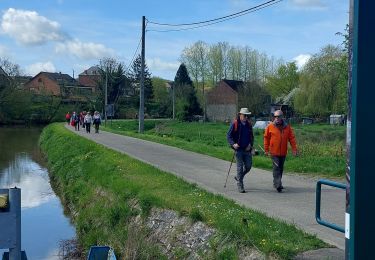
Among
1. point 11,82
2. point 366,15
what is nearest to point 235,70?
point 11,82

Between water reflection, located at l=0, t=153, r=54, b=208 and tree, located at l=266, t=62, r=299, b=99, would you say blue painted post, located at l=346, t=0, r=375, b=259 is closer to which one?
water reflection, located at l=0, t=153, r=54, b=208

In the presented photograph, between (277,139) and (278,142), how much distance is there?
7 cm

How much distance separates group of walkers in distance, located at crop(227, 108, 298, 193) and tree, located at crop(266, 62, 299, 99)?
3124 inches

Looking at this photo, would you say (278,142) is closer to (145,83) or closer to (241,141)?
(241,141)

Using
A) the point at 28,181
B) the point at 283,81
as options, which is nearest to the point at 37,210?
the point at 28,181

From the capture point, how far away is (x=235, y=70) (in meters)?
93.1

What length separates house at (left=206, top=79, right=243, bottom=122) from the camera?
84812mm

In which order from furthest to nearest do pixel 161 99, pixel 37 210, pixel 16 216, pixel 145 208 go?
pixel 161 99 < pixel 37 210 < pixel 145 208 < pixel 16 216

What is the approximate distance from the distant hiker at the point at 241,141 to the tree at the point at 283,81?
7945cm

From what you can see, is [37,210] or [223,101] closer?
[37,210]

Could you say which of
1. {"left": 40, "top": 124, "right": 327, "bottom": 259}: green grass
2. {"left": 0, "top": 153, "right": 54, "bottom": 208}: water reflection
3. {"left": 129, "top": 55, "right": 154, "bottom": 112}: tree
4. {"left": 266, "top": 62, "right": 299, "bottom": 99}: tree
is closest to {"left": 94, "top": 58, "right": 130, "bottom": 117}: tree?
{"left": 129, "top": 55, "right": 154, "bottom": 112}: tree

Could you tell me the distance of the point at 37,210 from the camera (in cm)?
1639

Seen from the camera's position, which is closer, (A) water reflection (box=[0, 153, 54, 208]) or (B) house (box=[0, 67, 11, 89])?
(A) water reflection (box=[0, 153, 54, 208])

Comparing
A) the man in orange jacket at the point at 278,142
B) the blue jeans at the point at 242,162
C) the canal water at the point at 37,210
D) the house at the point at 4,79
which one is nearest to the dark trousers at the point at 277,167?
the man in orange jacket at the point at 278,142
